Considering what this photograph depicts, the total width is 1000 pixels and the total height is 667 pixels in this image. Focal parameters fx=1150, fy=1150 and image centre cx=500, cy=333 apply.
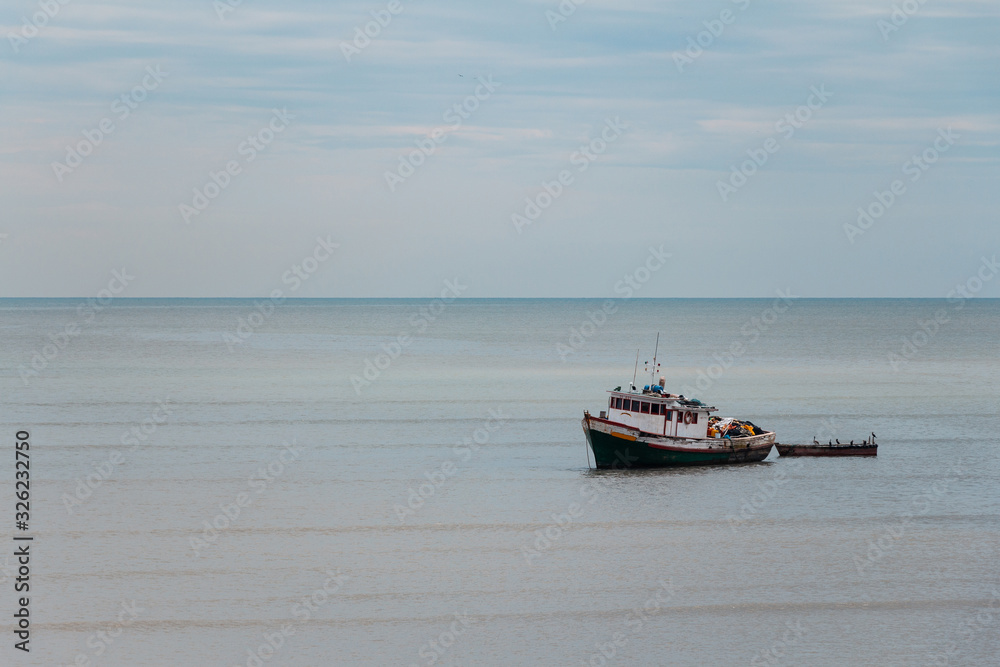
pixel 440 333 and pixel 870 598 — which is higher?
pixel 440 333

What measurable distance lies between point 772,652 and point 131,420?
42.9m

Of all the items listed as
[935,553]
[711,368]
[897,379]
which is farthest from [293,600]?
[711,368]

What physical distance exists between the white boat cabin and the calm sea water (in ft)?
6.77

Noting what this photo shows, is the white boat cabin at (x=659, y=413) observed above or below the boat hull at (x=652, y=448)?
above

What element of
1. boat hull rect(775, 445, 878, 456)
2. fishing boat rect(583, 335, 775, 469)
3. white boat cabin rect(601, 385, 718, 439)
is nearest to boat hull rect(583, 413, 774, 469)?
fishing boat rect(583, 335, 775, 469)

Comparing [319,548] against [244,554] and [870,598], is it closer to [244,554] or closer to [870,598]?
[244,554]

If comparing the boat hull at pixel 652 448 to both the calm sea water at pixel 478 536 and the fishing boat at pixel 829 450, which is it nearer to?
the calm sea water at pixel 478 536

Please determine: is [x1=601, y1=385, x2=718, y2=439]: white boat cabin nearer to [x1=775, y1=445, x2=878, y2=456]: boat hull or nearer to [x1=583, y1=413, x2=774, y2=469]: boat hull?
[x1=583, y1=413, x2=774, y2=469]: boat hull

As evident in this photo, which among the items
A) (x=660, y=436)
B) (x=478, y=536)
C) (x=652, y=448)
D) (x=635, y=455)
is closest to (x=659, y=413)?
(x=660, y=436)

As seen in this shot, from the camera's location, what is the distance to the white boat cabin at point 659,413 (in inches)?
1905

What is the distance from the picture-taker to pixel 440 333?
566ft

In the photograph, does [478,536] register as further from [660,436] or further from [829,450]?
[829,450]

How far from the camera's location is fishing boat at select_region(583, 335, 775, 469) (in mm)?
47094

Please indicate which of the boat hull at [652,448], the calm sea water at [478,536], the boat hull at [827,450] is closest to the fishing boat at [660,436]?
the boat hull at [652,448]
